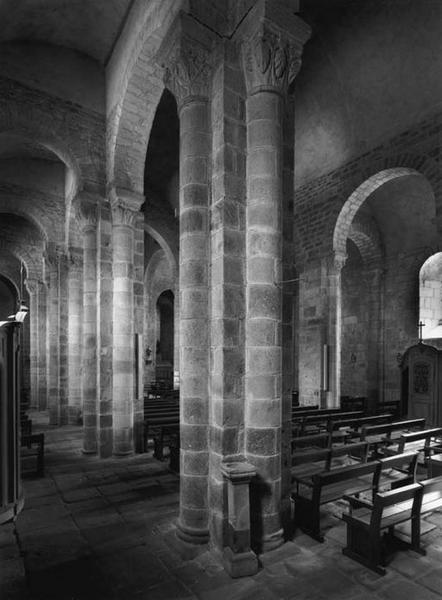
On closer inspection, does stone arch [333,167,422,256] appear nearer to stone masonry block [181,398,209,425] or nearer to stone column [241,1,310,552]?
stone column [241,1,310,552]

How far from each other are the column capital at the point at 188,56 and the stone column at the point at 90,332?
4567mm

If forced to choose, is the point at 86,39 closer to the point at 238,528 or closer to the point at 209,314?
the point at 209,314

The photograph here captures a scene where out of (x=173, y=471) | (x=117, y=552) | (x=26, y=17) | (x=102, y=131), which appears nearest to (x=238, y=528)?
(x=117, y=552)

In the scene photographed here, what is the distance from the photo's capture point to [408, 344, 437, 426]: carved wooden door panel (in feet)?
34.0

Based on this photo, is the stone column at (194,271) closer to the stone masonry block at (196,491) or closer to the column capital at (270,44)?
the stone masonry block at (196,491)

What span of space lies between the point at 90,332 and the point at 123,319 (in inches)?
39.8

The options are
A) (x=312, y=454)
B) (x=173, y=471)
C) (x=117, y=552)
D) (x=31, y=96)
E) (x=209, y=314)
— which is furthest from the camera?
(x=31, y=96)

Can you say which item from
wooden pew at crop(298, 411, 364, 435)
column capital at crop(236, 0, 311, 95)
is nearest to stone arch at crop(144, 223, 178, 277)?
wooden pew at crop(298, 411, 364, 435)

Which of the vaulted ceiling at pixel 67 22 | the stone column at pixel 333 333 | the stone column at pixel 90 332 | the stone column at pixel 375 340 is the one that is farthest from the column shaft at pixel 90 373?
the stone column at pixel 375 340

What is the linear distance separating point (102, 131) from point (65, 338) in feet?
22.3

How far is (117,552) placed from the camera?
4.45 meters

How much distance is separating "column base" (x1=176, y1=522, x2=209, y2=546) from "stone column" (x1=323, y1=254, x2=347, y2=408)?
24.4ft

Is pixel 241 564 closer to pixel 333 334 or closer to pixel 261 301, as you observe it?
pixel 261 301

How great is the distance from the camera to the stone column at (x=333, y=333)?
11.4m
